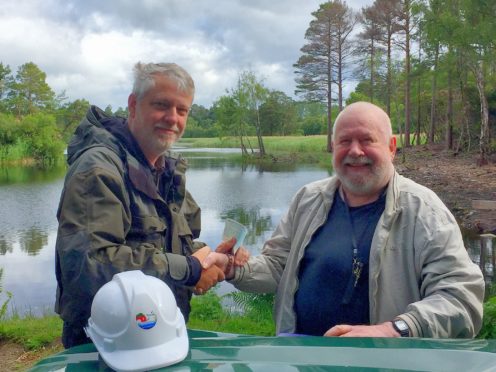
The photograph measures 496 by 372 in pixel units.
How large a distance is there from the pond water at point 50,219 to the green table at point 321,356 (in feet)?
19.2

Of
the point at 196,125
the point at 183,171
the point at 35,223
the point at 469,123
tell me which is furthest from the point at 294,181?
the point at 196,125

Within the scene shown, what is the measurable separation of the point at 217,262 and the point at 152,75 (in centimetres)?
96

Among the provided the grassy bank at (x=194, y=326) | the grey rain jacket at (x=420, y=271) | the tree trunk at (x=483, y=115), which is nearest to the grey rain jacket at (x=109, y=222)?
the grey rain jacket at (x=420, y=271)

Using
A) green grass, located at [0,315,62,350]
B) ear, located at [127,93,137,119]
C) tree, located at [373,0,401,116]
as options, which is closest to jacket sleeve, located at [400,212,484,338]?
ear, located at [127,93,137,119]

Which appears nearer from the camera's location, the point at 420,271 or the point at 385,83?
the point at 420,271

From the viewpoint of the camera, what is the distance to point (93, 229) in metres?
2.20

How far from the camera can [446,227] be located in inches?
96.9

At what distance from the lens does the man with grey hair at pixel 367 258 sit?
232cm

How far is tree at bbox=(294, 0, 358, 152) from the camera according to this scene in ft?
142

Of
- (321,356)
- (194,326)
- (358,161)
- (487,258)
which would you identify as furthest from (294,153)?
(321,356)

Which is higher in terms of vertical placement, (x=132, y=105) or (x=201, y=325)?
(x=132, y=105)

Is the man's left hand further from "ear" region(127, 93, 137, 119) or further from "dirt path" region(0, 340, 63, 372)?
"dirt path" region(0, 340, 63, 372)

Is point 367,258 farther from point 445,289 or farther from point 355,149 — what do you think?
point 355,149

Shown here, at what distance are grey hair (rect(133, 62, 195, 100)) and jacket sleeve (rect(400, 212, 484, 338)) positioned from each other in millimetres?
1281
